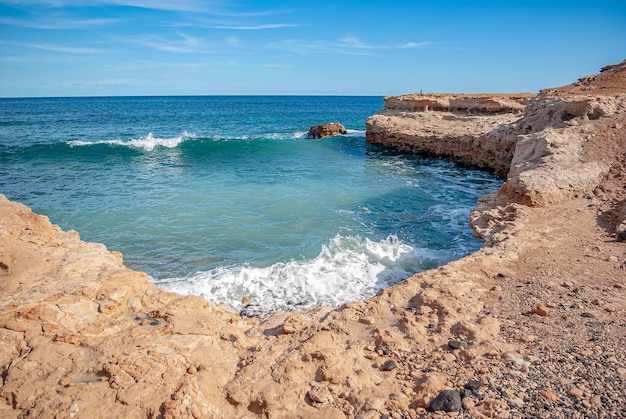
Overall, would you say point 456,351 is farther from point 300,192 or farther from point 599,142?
point 300,192

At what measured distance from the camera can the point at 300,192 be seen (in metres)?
15.1

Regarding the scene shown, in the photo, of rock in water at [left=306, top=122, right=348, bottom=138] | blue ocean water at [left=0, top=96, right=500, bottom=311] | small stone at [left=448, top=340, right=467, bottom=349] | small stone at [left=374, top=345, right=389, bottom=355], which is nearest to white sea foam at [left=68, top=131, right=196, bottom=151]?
blue ocean water at [left=0, top=96, right=500, bottom=311]

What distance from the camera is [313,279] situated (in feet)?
26.5

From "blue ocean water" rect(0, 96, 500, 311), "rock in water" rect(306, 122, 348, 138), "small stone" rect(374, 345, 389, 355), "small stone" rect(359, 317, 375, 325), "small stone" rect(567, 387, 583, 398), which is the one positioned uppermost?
"rock in water" rect(306, 122, 348, 138)

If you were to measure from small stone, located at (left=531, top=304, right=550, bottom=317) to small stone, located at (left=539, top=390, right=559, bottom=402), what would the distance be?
158 cm

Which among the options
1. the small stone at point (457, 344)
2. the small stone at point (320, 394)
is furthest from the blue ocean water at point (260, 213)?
the small stone at point (320, 394)

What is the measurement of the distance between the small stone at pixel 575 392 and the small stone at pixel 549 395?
4.9 inches


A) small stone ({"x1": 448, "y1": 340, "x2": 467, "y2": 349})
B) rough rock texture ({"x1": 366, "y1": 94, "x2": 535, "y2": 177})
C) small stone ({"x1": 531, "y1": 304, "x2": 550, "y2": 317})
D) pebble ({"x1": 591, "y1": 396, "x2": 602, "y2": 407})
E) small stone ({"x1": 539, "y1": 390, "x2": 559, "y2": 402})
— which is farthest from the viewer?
rough rock texture ({"x1": 366, "y1": 94, "x2": 535, "y2": 177})

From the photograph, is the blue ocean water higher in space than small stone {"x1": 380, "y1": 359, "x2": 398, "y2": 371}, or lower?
lower

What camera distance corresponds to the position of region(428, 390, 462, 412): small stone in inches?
127

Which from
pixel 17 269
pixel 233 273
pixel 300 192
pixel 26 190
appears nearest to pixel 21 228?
pixel 17 269

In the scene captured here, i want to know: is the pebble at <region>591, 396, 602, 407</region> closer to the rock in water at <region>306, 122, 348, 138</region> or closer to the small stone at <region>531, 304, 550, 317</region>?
the small stone at <region>531, 304, 550, 317</region>

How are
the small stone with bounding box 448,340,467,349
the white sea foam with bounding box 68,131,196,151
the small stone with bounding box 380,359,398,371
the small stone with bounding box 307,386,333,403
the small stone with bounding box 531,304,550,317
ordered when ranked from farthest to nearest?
the white sea foam with bounding box 68,131,196,151, the small stone with bounding box 531,304,550,317, the small stone with bounding box 448,340,467,349, the small stone with bounding box 380,359,398,371, the small stone with bounding box 307,386,333,403

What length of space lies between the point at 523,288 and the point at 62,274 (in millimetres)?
6488
